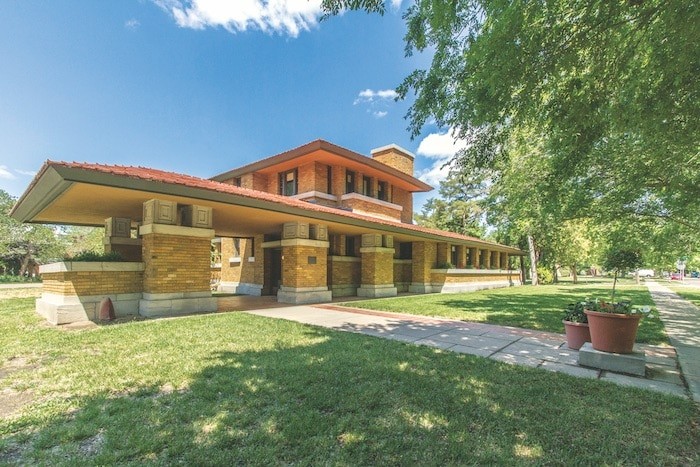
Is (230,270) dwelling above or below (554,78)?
below

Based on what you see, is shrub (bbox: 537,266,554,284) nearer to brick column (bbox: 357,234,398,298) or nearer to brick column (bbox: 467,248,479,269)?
brick column (bbox: 467,248,479,269)

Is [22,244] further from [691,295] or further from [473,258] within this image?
[691,295]

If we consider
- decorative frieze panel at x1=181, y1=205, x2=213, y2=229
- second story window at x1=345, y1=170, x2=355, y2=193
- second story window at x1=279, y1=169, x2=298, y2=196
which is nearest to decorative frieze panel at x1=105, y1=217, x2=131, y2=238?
decorative frieze panel at x1=181, y1=205, x2=213, y2=229

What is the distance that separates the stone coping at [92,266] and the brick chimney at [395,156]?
16345 mm

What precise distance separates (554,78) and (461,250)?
57.2ft

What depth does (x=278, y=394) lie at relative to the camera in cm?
357

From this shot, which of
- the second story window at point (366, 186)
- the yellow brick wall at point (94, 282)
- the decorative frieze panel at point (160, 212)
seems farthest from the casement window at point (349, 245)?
the yellow brick wall at point (94, 282)

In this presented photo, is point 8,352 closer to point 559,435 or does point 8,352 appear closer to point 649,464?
point 559,435

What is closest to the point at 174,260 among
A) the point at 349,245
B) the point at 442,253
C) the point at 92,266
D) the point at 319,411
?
the point at 92,266

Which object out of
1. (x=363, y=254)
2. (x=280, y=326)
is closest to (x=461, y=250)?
(x=363, y=254)

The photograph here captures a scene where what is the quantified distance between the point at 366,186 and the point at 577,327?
1450 cm

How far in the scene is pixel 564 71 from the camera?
482 centimetres

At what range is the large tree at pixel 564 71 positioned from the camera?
3330 mm

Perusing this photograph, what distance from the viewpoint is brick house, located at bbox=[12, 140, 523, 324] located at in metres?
7.93
